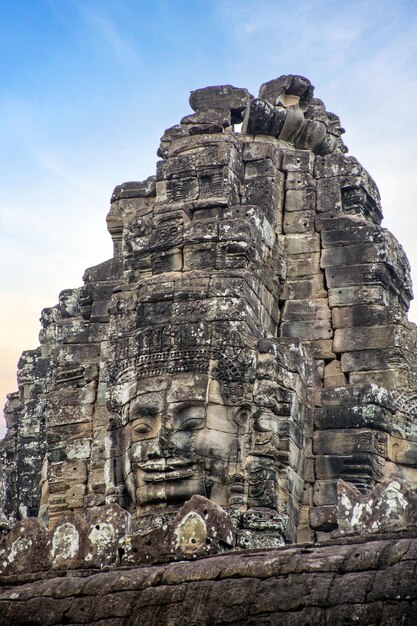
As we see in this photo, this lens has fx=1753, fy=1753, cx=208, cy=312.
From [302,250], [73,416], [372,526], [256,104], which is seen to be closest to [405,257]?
[302,250]

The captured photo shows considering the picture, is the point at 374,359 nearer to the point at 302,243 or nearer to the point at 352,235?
the point at 352,235

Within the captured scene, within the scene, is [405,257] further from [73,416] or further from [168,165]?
[73,416]

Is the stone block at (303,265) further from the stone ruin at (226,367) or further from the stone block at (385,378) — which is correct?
the stone block at (385,378)

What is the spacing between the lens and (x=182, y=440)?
83.8 ft

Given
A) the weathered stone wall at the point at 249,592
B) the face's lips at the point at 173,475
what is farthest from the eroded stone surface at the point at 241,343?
the weathered stone wall at the point at 249,592

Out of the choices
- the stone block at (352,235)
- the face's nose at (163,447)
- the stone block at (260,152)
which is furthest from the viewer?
the stone block at (260,152)

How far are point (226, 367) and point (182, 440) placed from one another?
132cm

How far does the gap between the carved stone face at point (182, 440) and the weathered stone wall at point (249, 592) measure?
11.2 ft

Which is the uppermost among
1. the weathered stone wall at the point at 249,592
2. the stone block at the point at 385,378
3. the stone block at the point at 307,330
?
the stone block at the point at 307,330

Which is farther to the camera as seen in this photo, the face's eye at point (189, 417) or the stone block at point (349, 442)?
the stone block at point (349, 442)

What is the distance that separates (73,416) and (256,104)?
19.9ft

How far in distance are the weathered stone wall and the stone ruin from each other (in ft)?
0.23

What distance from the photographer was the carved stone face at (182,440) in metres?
25.4

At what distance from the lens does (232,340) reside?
2609cm
